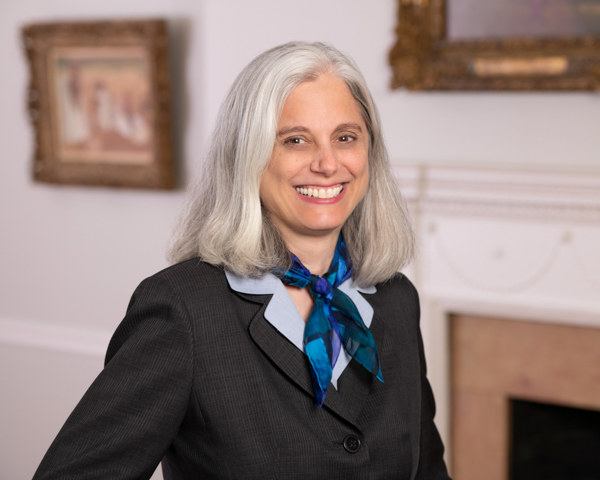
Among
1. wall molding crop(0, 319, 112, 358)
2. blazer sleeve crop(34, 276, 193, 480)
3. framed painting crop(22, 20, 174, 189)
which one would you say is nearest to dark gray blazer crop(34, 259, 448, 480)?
blazer sleeve crop(34, 276, 193, 480)

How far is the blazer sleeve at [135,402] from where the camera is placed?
1251mm

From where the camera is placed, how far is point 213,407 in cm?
137

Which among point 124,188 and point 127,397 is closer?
point 127,397

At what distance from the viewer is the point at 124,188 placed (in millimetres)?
3791

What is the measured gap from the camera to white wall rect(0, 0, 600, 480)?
290 centimetres

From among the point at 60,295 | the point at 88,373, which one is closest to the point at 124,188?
the point at 60,295

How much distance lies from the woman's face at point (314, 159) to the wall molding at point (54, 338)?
8.91 feet

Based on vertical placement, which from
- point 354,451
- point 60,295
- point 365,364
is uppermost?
point 365,364

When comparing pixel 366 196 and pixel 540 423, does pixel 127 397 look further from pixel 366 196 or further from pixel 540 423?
pixel 540 423

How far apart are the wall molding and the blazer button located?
2.75 metres

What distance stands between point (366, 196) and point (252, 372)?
0.57 metres

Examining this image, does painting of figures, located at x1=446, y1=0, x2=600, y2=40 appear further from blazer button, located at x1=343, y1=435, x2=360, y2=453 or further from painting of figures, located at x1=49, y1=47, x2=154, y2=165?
blazer button, located at x1=343, y1=435, x2=360, y2=453

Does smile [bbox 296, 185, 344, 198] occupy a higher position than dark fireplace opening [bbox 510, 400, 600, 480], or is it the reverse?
smile [bbox 296, 185, 344, 198]

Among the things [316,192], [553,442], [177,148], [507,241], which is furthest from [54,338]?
[316,192]
